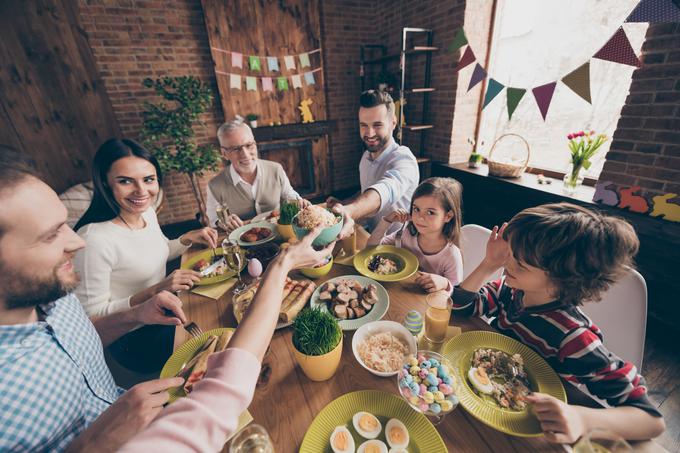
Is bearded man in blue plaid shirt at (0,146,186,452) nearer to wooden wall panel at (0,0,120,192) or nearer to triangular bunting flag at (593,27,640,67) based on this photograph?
triangular bunting flag at (593,27,640,67)

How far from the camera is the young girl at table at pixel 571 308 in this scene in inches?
28.9

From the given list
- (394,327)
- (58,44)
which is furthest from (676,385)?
(58,44)

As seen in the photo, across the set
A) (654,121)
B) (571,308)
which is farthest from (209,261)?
(654,121)

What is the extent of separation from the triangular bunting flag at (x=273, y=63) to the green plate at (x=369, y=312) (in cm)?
426

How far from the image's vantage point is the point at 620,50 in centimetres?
172

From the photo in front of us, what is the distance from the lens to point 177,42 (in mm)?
3859

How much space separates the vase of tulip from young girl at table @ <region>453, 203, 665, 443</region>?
80.5 inches

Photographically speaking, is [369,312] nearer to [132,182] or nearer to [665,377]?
[132,182]

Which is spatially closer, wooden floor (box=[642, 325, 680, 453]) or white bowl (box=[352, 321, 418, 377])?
white bowl (box=[352, 321, 418, 377])

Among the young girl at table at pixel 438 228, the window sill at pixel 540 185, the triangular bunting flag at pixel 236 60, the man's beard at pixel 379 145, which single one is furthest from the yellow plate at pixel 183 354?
the triangular bunting flag at pixel 236 60

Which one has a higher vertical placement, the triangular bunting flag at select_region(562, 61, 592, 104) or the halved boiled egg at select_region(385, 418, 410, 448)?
the triangular bunting flag at select_region(562, 61, 592, 104)

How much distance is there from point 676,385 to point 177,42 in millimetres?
6088

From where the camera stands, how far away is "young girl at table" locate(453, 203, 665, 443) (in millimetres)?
734

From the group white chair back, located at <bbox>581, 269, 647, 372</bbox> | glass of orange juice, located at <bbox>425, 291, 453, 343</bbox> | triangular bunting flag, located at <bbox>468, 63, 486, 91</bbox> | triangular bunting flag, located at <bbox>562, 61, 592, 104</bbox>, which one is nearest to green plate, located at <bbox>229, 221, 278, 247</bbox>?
glass of orange juice, located at <bbox>425, 291, 453, 343</bbox>
